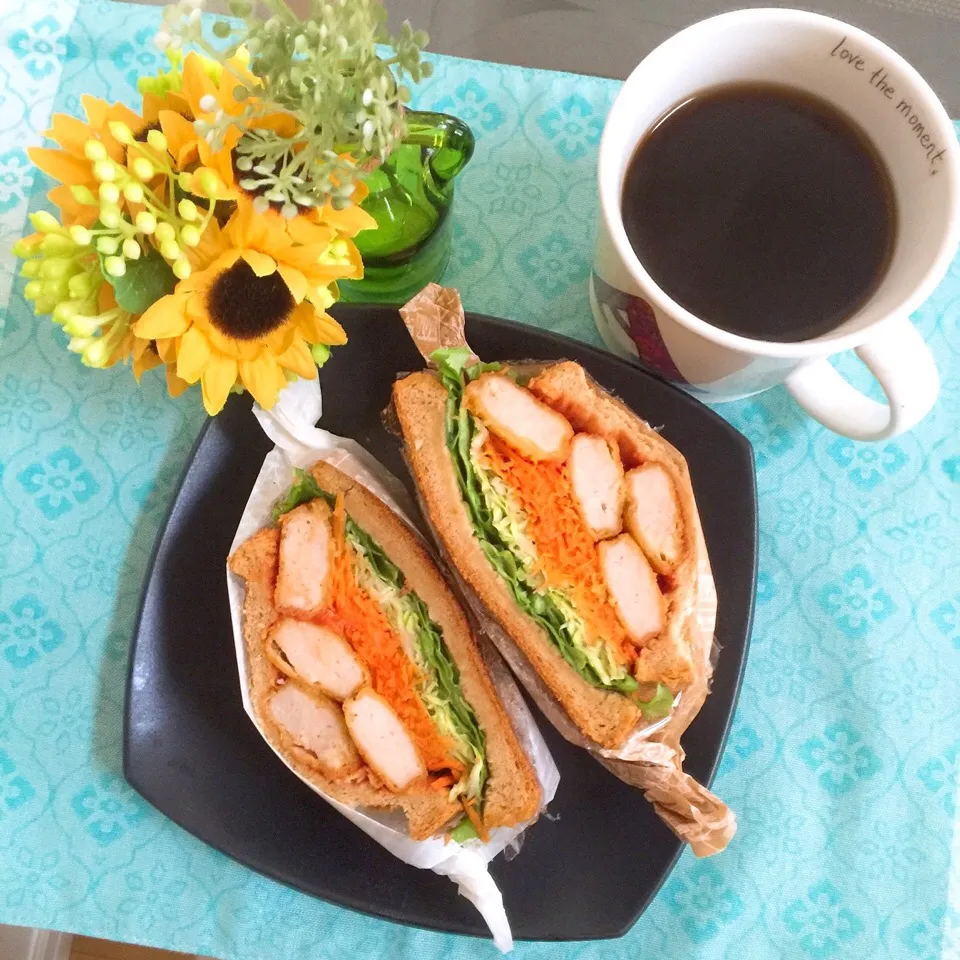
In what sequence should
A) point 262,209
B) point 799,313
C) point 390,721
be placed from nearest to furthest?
1. point 262,209
2. point 799,313
3. point 390,721

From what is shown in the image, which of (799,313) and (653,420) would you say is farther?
(653,420)

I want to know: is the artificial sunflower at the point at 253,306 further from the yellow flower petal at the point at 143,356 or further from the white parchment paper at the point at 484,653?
the white parchment paper at the point at 484,653

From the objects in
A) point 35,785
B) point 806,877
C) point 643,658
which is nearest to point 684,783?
point 643,658

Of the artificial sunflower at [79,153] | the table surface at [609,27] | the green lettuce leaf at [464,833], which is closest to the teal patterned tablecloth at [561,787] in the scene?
the table surface at [609,27]

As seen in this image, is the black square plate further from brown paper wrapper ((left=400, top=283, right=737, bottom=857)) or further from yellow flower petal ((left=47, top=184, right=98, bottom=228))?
yellow flower petal ((left=47, top=184, right=98, bottom=228))

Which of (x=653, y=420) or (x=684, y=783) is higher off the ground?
(x=653, y=420)

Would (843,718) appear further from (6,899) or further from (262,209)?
(6,899)
